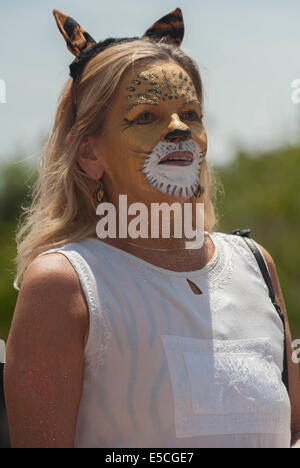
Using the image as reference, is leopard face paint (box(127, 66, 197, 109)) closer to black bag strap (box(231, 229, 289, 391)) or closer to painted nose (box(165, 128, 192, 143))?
painted nose (box(165, 128, 192, 143))

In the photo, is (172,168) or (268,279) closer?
(172,168)

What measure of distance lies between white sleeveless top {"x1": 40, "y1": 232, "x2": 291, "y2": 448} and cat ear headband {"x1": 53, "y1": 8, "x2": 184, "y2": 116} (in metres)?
0.63

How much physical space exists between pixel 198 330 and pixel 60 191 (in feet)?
2.23

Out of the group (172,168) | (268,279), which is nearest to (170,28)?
(172,168)

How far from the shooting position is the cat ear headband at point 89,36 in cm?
234

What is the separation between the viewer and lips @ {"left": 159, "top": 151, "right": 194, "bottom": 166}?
7.38 ft

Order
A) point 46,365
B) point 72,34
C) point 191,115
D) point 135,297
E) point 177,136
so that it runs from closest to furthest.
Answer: point 46,365 → point 135,297 → point 177,136 → point 191,115 → point 72,34

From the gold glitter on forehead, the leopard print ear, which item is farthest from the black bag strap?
the leopard print ear

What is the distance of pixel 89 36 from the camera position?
246cm

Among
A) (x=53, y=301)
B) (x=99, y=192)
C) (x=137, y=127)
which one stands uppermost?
(x=137, y=127)

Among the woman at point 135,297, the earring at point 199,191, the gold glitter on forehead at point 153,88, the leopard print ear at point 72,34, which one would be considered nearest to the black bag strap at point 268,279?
the woman at point 135,297

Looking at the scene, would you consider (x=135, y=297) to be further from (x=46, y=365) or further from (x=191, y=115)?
(x=191, y=115)

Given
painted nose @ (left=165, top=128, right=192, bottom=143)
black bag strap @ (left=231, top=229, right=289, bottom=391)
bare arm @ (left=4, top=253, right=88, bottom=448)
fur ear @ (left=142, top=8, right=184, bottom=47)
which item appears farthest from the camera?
fur ear @ (left=142, top=8, right=184, bottom=47)

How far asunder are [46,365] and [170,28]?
1.35 metres
